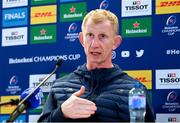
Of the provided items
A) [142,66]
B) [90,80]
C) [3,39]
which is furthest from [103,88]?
[3,39]

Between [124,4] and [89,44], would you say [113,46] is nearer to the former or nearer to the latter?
[89,44]

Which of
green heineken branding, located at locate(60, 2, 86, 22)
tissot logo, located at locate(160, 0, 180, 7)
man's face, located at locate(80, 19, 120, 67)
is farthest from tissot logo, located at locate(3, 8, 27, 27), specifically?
man's face, located at locate(80, 19, 120, 67)

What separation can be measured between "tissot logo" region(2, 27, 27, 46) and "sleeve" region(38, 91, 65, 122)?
5.10 feet

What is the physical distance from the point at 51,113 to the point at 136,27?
144 centimetres

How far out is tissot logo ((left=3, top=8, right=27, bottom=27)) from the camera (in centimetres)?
385

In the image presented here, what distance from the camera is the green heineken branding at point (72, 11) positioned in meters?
3.56

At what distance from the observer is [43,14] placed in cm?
377

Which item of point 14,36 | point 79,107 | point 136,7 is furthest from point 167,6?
point 79,107

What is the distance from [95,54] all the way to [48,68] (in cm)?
144

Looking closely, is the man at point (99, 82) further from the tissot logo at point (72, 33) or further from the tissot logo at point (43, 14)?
the tissot logo at point (43, 14)

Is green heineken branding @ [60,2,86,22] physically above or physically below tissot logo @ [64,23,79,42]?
above

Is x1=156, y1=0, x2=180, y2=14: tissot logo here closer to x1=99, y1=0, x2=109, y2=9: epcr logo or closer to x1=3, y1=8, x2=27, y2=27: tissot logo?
x1=99, y1=0, x2=109, y2=9: epcr logo

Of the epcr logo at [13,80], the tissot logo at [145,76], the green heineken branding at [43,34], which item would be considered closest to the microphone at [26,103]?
the tissot logo at [145,76]

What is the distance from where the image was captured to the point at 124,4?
3.41 m
